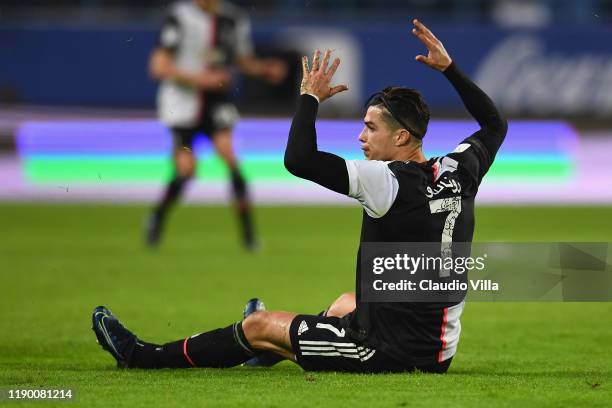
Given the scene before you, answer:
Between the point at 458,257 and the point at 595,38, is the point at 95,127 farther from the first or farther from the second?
the point at 458,257

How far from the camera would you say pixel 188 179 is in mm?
12250

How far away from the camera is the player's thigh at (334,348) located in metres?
5.56

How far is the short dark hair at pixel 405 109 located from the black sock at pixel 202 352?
120 centimetres

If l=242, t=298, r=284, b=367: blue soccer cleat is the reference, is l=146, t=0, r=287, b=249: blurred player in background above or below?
above

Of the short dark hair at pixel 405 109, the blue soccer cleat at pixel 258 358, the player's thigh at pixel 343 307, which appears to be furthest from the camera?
the blue soccer cleat at pixel 258 358

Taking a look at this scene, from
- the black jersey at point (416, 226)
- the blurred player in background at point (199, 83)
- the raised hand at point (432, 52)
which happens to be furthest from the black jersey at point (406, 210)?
the blurred player in background at point (199, 83)

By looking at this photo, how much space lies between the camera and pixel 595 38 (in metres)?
23.4

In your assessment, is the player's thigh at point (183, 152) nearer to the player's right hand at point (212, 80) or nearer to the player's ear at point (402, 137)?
the player's right hand at point (212, 80)

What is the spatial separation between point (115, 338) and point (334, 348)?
1110mm

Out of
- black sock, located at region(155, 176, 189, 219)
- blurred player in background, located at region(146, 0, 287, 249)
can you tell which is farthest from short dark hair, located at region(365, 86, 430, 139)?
black sock, located at region(155, 176, 189, 219)

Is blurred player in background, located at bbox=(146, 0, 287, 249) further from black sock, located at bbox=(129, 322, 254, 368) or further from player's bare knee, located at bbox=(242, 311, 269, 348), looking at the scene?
player's bare knee, located at bbox=(242, 311, 269, 348)

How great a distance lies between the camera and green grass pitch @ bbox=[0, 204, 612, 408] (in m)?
5.26

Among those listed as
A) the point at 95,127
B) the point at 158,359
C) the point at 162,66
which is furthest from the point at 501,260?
the point at 95,127

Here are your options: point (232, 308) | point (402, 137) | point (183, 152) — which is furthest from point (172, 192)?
point (402, 137)
